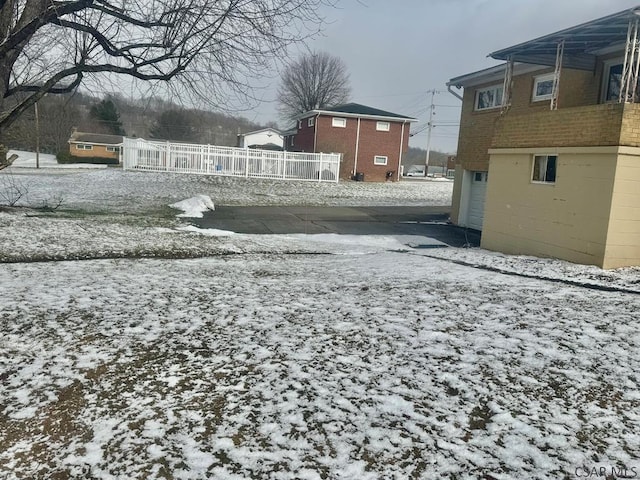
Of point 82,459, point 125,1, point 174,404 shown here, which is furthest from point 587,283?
point 125,1

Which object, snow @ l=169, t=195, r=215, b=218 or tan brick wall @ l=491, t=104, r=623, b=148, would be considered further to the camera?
snow @ l=169, t=195, r=215, b=218

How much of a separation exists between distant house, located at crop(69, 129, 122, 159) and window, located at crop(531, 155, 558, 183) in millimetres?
61172

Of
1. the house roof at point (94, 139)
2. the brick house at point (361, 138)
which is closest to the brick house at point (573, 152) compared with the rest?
the brick house at point (361, 138)

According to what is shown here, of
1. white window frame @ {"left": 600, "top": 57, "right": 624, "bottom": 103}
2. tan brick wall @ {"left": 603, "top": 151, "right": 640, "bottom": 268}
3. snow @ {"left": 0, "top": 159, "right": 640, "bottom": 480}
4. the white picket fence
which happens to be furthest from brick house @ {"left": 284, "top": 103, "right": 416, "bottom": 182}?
snow @ {"left": 0, "top": 159, "right": 640, "bottom": 480}

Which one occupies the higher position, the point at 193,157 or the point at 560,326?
the point at 193,157

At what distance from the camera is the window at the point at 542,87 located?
13078mm

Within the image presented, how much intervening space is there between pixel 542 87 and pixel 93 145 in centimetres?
6260

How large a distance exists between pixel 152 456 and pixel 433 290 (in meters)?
4.49

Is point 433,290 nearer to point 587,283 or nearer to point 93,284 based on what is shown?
point 587,283

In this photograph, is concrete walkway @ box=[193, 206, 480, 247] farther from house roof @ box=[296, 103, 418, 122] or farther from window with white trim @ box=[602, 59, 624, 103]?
house roof @ box=[296, 103, 418, 122]

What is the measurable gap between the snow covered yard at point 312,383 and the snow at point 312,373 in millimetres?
15

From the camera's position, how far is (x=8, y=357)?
4.07m

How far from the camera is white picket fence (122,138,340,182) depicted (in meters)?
25.8

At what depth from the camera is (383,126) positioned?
35.2m
